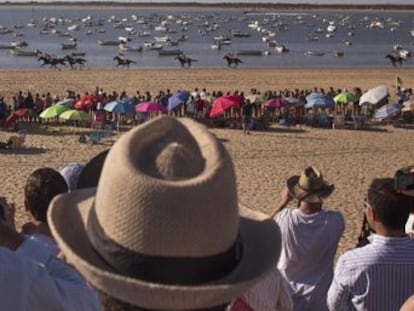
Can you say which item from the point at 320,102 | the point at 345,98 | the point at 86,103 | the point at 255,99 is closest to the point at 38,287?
the point at 86,103

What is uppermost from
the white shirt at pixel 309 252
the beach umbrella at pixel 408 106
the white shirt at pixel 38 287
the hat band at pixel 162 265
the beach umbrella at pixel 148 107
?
the hat band at pixel 162 265

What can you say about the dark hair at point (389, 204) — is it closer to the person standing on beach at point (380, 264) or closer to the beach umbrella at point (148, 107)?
the person standing on beach at point (380, 264)

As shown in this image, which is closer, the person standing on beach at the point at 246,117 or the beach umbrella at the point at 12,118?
the beach umbrella at the point at 12,118

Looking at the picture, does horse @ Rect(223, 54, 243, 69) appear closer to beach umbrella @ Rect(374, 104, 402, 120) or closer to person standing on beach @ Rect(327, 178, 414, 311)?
beach umbrella @ Rect(374, 104, 402, 120)

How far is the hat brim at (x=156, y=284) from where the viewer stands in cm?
188

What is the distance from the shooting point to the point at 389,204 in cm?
392

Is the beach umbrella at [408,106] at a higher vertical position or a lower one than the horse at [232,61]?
higher

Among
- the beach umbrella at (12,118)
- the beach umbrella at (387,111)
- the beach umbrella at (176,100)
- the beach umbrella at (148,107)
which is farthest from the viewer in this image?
the beach umbrella at (387,111)

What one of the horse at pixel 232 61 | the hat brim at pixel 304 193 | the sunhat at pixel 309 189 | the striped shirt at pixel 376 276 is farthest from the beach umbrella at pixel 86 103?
the horse at pixel 232 61

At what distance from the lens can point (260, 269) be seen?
2070 mm

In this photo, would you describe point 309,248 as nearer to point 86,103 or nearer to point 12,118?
point 12,118

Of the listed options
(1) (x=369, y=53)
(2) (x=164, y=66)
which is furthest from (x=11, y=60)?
(1) (x=369, y=53)

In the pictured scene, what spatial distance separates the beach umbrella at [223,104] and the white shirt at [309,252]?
691 inches

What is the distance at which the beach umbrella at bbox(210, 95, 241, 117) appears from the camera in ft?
73.7
